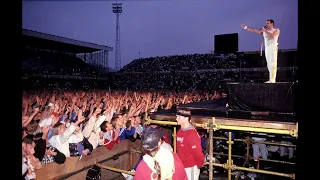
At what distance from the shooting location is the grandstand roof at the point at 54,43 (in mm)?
26263

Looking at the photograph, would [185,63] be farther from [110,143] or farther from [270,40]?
[110,143]

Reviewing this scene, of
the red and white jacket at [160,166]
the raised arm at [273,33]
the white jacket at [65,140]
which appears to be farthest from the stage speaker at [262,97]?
the white jacket at [65,140]

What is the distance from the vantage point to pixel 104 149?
17.1ft

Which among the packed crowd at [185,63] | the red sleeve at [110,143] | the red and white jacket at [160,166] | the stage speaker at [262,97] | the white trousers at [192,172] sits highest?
the packed crowd at [185,63]

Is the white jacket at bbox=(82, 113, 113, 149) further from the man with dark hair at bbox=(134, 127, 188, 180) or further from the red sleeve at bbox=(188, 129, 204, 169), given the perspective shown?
the man with dark hair at bbox=(134, 127, 188, 180)

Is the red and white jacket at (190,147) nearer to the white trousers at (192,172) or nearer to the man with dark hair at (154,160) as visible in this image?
the white trousers at (192,172)

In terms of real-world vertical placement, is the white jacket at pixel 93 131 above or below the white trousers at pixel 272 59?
below

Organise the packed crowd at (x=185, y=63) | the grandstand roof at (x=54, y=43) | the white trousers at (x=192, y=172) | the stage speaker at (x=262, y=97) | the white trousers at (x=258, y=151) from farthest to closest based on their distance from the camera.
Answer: the packed crowd at (x=185, y=63), the grandstand roof at (x=54, y=43), the white trousers at (x=258, y=151), the stage speaker at (x=262, y=97), the white trousers at (x=192, y=172)

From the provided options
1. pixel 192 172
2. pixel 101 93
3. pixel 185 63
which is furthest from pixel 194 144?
pixel 185 63

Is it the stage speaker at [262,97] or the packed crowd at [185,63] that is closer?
the stage speaker at [262,97]

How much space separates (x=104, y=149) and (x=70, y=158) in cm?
89

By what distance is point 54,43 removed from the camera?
Result: 3006 cm

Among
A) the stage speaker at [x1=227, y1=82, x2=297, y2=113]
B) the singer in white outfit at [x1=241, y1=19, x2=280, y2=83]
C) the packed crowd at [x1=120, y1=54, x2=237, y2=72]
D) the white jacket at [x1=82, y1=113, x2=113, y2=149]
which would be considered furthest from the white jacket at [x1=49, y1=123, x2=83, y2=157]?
the packed crowd at [x1=120, y1=54, x2=237, y2=72]
